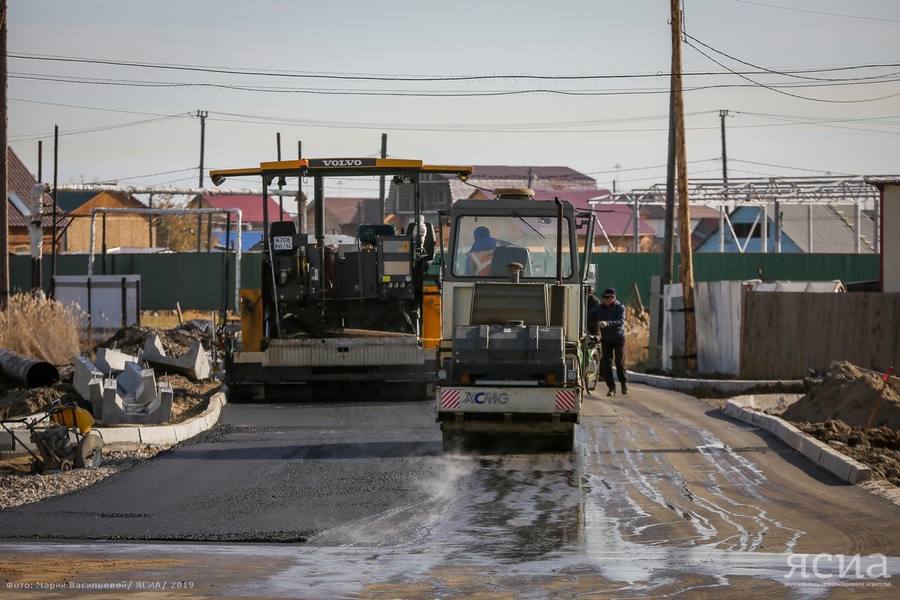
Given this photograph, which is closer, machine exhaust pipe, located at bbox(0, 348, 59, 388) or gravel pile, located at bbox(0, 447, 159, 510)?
gravel pile, located at bbox(0, 447, 159, 510)

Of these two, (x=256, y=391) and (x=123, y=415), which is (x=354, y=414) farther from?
(x=123, y=415)

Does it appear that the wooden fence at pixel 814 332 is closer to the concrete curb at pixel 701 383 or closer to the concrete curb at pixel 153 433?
the concrete curb at pixel 701 383

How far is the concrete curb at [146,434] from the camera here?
12.8 m

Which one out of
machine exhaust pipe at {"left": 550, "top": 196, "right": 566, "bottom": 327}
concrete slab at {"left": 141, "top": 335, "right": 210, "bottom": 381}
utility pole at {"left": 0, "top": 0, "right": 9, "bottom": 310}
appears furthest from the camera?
utility pole at {"left": 0, "top": 0, "right": 9, "bottom": 310}

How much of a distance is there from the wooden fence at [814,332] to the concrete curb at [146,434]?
10.6 m

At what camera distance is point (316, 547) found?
26.0ft

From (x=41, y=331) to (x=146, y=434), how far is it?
9216 millimetres

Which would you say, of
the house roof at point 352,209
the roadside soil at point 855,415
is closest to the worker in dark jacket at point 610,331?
the roadside soil at point 855,415

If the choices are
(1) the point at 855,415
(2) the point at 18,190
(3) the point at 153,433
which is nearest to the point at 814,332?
(1) the point at 855,415

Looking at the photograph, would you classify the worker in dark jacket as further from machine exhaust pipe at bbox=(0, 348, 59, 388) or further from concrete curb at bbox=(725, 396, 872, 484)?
machine exhaust pipe at bbox=(0, 348, 59, 388)

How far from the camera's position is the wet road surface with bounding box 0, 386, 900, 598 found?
686 centimetres

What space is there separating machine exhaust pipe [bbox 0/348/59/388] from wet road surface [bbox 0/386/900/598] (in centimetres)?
547

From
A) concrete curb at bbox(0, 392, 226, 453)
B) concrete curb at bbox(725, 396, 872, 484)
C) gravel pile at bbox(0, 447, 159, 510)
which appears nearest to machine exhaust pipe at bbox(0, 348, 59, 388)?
concrete curb at bbox(0, 392, 226, 453)

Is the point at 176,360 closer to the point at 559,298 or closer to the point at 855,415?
the point at 559,298
